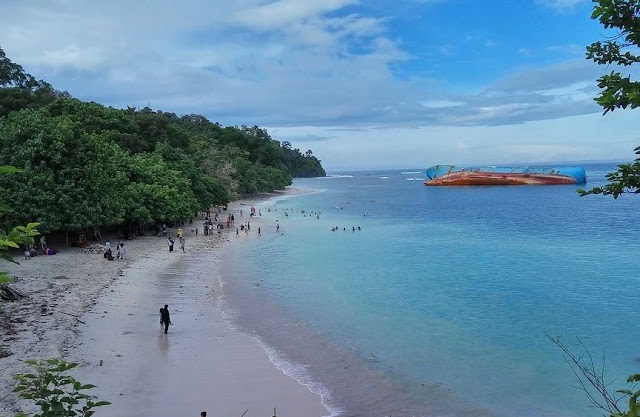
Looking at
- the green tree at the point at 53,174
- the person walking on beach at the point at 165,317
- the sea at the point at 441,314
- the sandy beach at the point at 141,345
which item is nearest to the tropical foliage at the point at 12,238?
the sandy beach at the point at 141,345

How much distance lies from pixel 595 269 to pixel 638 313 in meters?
9.06

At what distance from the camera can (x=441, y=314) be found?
60.9ft

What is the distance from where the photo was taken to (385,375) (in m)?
12.5

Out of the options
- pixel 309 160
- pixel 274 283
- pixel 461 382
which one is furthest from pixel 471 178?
pixel 461 382

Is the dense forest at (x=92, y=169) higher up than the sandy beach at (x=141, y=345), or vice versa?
the dense forest at (x=92, y=169)

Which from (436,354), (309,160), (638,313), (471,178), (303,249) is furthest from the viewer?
(309,160)

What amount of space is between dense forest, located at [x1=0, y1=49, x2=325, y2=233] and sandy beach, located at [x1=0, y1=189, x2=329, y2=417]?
10.3 feet

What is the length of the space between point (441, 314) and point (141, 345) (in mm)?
10676

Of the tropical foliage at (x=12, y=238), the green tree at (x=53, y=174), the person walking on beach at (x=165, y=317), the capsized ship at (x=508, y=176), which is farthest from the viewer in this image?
the capsized ship at (x=508, y=176)

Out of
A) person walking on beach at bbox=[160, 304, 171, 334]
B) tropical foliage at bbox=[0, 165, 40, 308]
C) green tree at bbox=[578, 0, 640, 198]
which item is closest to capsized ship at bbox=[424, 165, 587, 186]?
person walking on beach at bbox=[160, 304, 171, 334]

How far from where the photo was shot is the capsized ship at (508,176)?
4422 inches

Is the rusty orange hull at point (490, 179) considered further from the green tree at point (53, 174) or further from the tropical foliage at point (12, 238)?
the tropical foliage at point (12, 238)

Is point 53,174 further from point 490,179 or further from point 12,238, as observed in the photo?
point 490,179

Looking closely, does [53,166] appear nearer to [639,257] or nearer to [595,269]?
[595,269]
